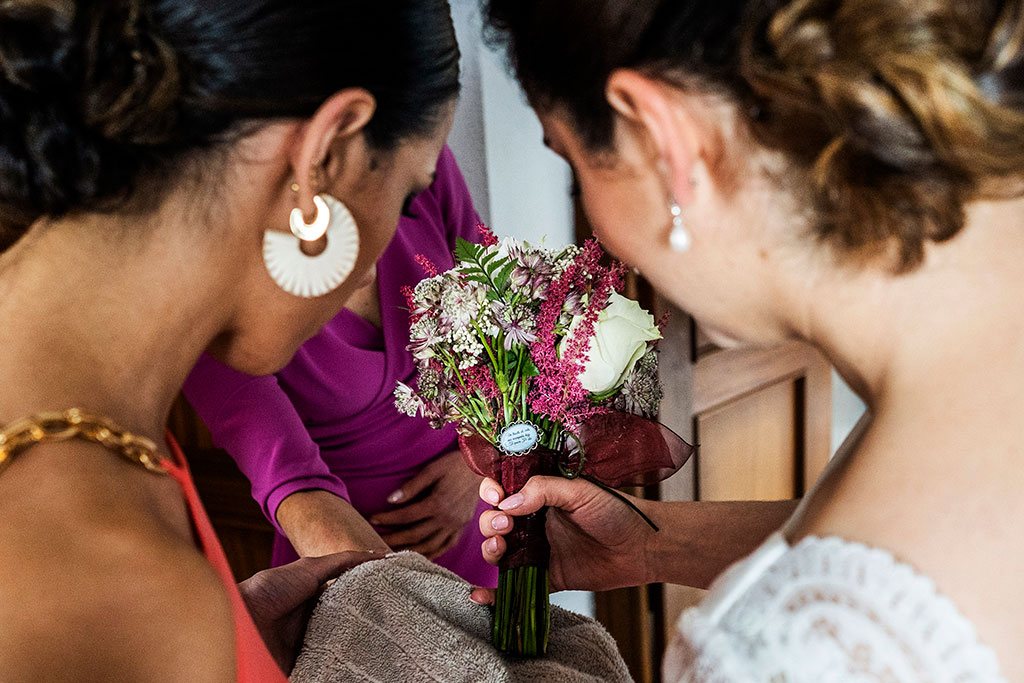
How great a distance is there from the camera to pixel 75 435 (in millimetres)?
715

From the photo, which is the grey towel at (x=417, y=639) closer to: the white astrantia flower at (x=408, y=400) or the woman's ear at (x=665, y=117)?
the white astrantia flower at (x=408, y=400)

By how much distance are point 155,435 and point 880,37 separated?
0.73 m

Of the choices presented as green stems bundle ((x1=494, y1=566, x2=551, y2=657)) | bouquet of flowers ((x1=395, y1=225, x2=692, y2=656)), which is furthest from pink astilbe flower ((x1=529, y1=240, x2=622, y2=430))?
green stems bundle ((x1=494, y1=566, x2=551, y2=657))

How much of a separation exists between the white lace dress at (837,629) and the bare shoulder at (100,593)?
41cm

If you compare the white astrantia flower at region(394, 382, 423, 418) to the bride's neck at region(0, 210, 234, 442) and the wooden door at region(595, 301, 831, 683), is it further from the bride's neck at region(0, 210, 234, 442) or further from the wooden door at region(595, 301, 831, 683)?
the wooden door at region(595, 301, 831, 683)

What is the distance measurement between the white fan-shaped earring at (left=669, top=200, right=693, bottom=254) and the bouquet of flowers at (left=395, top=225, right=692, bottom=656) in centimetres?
27

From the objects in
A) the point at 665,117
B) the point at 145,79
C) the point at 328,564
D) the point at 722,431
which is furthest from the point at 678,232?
the point at 722,431

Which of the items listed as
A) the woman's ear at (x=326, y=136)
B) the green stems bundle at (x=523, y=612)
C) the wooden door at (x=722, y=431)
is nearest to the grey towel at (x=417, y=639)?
the green stems bundle at (x=523, y=612)

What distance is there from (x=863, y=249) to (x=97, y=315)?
669 mm

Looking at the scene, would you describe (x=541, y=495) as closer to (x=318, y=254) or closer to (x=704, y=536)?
(x=704, y=536)

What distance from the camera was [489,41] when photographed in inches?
37.4

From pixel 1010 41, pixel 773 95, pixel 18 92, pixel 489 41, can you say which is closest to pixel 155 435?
pixel 18 92

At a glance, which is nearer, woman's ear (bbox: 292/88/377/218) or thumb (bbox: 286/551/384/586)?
woman's ear (bbox: 292/88/377/218)

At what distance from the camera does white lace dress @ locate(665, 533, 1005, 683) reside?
63cm
